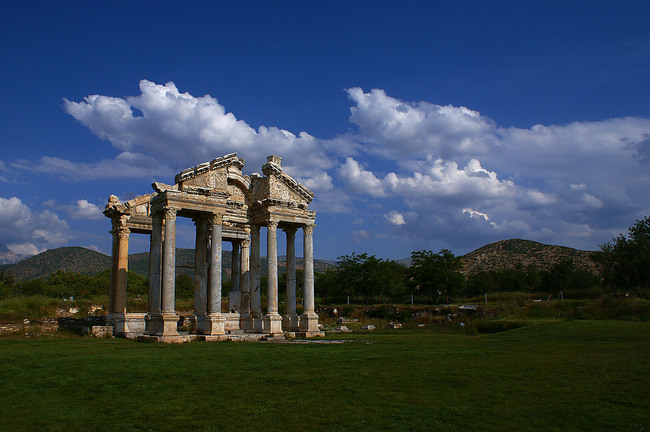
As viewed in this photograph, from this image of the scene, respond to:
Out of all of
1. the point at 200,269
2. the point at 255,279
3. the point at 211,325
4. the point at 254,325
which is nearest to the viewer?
the point at 211,325

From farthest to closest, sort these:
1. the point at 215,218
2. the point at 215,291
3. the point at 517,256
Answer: the point at 517,256 < the point at 215,218 < the point at 215,291

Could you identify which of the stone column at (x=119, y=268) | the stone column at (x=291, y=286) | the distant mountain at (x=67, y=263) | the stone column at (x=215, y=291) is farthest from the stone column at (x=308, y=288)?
the distant mountain at (x=67, y=263)

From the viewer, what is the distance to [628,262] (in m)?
41.8

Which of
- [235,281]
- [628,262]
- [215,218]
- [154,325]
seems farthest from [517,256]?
[154,325]

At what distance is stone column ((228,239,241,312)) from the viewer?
30.9m

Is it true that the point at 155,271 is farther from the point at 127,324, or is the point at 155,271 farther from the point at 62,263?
the point at 62,263

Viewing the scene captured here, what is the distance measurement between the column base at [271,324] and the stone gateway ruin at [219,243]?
2.1 inches

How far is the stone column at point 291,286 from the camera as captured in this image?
2809cm

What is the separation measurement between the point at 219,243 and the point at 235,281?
7026mm

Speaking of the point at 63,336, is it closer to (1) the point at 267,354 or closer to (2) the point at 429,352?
(1) the point at 267,354

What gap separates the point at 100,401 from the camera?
9617 millimetres

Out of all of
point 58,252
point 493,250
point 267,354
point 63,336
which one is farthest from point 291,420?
point 58,252

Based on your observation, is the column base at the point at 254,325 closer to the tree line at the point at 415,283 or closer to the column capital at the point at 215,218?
the column capital at the point at 215,218

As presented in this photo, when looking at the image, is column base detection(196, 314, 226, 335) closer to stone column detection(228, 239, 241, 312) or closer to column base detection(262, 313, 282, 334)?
column base detection(262, 313, 282, 334)
